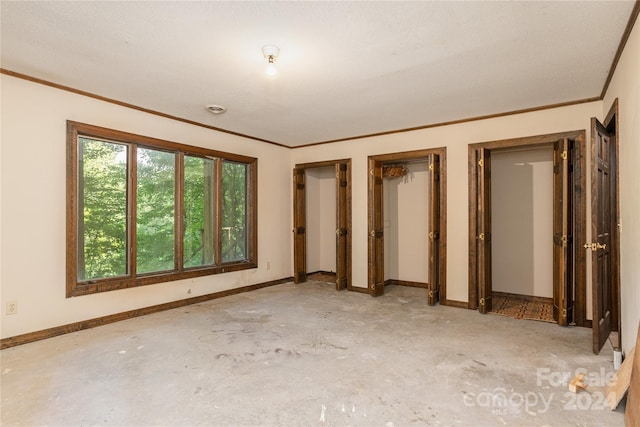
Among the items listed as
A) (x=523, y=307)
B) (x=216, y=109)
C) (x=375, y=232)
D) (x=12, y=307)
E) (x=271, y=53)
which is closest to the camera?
(x=271, y=53)

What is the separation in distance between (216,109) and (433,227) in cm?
312

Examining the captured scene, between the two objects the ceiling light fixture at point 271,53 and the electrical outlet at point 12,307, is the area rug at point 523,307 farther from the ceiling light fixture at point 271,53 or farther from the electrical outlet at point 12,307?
the electrical outlet at point 12,307

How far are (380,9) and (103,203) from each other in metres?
3.41

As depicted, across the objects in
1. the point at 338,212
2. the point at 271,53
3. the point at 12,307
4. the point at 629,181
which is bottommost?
the point at 12,307

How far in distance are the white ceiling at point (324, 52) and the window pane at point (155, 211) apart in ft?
2.23

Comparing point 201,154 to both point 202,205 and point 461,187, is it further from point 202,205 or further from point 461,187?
point 461,187

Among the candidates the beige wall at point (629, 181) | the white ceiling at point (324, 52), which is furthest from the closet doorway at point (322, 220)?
the beige wall at point (629, 181)

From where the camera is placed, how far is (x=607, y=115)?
3.21 m

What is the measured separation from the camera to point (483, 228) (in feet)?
13.6

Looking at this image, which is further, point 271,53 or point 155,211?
point 155,211

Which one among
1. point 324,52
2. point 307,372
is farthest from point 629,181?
point 307,372

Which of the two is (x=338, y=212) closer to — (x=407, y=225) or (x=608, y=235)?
(x=407, y=225)

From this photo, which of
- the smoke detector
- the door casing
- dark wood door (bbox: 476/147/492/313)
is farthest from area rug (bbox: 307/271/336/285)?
the door casing

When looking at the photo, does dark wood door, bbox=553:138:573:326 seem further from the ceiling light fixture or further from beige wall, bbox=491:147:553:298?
the ceiling light fixture
